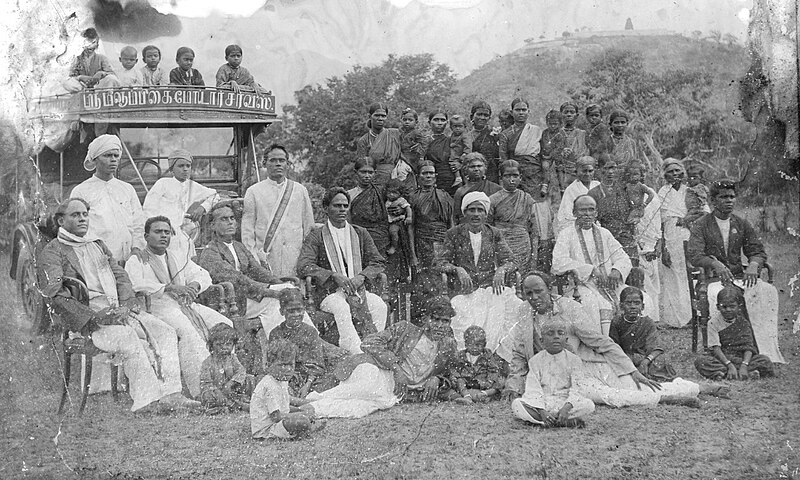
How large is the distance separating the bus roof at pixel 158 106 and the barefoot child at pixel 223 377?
4.25 ft

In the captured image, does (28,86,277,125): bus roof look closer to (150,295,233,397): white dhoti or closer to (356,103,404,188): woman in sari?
(356,103,404,188): woman in sari

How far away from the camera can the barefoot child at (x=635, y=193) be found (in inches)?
240

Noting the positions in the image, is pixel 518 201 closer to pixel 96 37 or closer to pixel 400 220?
pixel 400 220

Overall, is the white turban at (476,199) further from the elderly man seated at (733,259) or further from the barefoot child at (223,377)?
the barefoot child at (223,377)

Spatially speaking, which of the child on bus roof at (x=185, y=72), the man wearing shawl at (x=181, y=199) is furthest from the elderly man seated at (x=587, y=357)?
A: the child on bus roof at (x=185, y=72)

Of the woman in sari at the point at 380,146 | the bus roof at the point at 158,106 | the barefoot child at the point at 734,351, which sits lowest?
the barefoot child at the point at 734,351

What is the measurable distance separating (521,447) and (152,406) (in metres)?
2.07

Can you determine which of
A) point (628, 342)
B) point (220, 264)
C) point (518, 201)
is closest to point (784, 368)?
point (628, 342)

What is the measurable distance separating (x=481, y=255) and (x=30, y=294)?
2.69 metres

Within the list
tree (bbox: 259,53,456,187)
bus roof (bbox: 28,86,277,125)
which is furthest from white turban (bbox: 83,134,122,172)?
tree (bbox: 259,53,456,187)

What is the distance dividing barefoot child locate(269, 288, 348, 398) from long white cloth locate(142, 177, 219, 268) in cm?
69

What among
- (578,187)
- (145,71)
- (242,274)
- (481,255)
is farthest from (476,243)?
(145,71)

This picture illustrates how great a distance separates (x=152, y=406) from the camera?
5406 millimetres

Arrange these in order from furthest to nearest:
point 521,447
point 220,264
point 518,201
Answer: point 518,201
point 220,264
point 521,447
